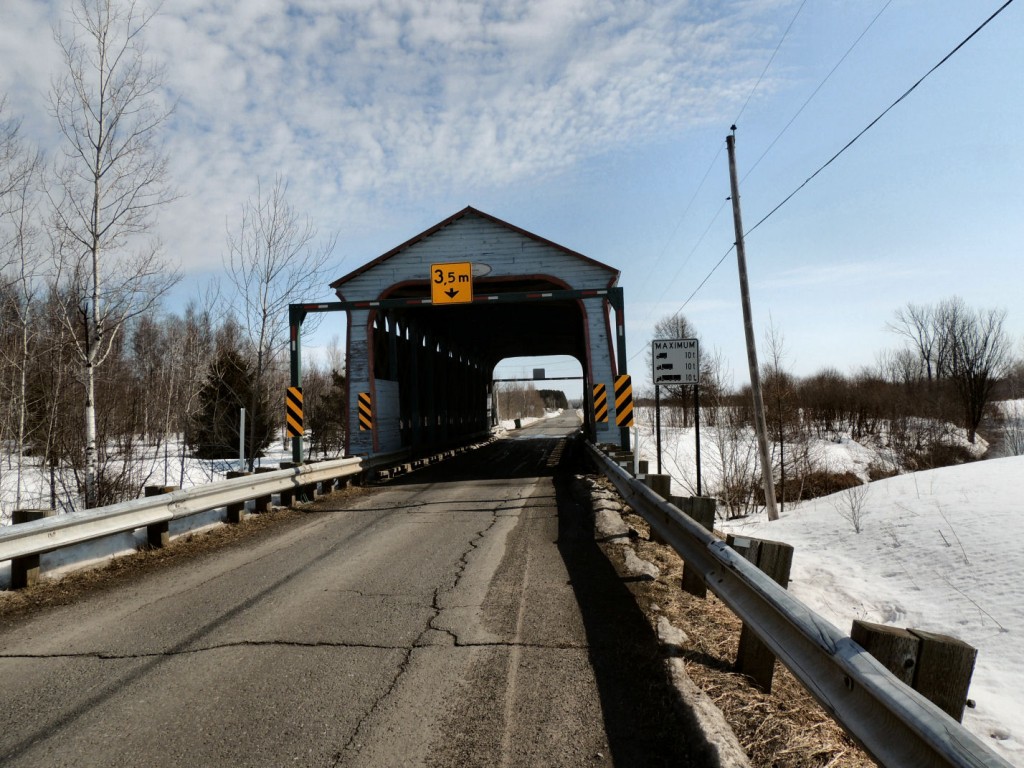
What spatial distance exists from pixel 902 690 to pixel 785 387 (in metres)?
18.6

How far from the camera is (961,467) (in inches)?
486

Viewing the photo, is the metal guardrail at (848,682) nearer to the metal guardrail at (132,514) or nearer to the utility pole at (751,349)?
the metal guardrail at (132,514)

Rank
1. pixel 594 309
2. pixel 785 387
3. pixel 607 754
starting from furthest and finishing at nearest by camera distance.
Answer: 1. pixel 785 387
2. pixel 594 309
3. pixel 607 754

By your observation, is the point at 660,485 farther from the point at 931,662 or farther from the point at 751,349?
the point at 751,349

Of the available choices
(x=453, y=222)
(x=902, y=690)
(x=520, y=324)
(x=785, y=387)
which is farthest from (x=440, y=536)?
(x=520, y=324)

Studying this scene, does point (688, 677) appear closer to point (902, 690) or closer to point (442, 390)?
point (902, 690)

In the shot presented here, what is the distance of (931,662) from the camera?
1.98 m

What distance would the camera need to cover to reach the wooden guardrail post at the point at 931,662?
193 cm

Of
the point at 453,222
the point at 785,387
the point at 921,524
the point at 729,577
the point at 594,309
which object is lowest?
the point at 921,524

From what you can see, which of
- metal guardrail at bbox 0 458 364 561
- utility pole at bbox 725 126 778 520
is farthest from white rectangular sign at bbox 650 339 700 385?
metal guardrail at bbox 0 458 364 561

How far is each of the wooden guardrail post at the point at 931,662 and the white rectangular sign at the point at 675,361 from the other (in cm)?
949

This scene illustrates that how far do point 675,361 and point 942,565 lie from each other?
5339mm

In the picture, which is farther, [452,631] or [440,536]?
[440,536]

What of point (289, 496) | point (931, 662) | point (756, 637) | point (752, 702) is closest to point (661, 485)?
point (756, 637)
